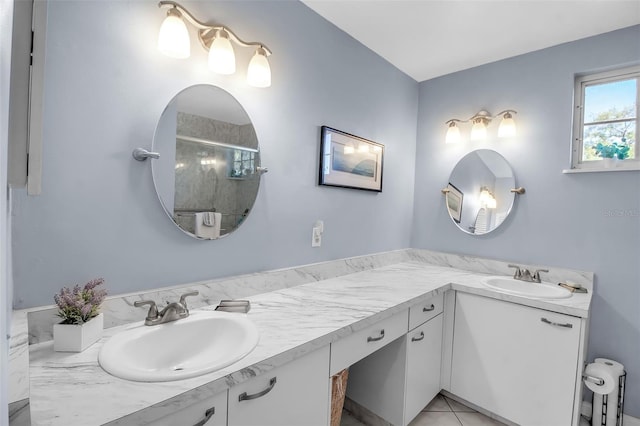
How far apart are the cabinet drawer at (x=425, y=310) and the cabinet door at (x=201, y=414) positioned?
1.12 metres

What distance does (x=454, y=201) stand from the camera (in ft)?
8.51

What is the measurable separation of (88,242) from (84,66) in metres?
0.62

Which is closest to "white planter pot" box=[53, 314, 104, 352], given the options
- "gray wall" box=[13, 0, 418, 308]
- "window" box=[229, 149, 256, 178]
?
"gray wall" box=[13, 0, 418, 308]

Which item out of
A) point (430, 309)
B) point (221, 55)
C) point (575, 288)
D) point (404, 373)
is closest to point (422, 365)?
point (404, 373)

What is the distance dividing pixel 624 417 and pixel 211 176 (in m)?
2.76

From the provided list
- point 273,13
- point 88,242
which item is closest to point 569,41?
point 273,13

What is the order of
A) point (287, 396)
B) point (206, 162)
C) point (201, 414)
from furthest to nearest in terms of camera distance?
1. point (206, 162)
2. point (287, 396)
3. point (201, 414)

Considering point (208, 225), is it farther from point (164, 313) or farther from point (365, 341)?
point (365, 341)

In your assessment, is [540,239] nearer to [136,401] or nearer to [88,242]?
[136,401]

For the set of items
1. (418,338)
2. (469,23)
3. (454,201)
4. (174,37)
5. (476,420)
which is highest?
(469,23)

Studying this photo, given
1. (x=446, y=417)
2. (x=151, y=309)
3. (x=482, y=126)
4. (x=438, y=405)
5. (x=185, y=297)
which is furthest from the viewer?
(x=482, y=126)

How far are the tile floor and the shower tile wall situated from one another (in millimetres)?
1451

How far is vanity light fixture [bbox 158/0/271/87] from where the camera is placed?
1192 mm

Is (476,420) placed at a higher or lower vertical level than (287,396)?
lower
